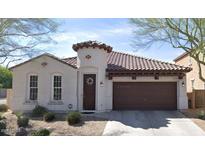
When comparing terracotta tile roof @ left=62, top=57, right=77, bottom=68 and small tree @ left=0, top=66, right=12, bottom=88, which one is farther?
small tree @ left=0, top=66, right=12, bottom=88

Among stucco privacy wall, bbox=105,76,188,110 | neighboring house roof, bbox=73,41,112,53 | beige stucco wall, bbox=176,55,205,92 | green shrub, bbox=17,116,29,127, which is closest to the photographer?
green shrub, bbox=17,116,29,127

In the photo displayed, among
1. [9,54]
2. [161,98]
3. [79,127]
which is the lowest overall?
[79,127]

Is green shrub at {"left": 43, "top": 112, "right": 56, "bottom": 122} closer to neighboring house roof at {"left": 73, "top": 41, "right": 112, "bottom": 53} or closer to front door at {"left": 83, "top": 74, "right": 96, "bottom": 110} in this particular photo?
front door at {"left": 83, "top": 74, "right": 96, "bottom": 110}

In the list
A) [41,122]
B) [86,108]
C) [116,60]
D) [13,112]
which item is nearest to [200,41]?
[116,60]

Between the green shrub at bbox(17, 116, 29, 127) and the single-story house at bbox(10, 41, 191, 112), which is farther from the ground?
the single-story house at bbox(10, 41, 191, 112)

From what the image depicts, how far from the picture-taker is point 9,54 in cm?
1638

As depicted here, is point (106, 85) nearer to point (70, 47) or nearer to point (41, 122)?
point (70, 47)

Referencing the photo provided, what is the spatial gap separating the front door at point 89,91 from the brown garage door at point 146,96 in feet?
4.91

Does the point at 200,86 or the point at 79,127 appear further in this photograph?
the point at 200,86

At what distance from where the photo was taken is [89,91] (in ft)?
59.7

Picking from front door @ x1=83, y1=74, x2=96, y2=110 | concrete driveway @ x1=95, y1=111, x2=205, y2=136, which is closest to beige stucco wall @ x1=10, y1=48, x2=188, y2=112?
front door @ x1=83, y1=74, x2=96, y2=110

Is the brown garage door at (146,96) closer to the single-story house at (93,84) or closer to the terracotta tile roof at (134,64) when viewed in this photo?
the single-story house at (93,84)

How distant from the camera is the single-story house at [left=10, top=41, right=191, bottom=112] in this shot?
1806cm
